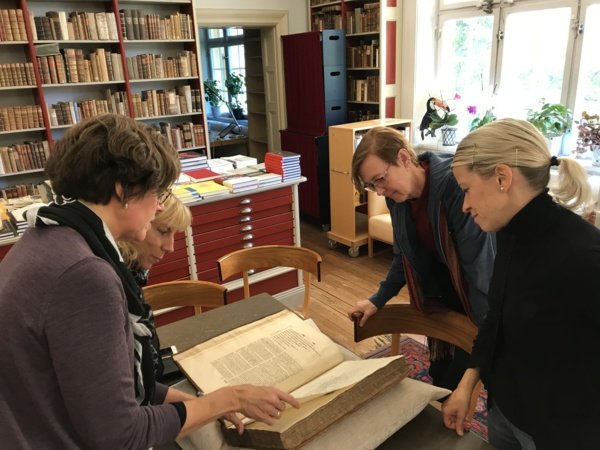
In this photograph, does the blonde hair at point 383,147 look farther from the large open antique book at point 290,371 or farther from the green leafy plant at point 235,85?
the green leafy plant at point 235,85

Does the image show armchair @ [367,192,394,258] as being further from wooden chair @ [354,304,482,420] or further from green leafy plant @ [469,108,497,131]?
wooden chair @ [354,304,482,420]

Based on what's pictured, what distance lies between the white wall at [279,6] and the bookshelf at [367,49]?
0.15m

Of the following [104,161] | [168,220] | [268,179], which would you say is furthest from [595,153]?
[104,161]

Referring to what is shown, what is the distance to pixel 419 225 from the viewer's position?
→ 1.54m

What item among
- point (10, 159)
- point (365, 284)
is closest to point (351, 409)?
point (365, 284)

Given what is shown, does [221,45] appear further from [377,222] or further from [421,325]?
[421,325]

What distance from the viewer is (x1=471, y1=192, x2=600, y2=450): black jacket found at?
0.90 metres

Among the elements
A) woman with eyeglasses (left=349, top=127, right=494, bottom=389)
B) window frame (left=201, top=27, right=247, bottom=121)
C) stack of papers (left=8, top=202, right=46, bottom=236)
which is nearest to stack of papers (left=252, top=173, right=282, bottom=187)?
stack of papers (left=8, top=202, right=46, bottom=236)

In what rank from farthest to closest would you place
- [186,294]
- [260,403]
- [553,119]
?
[553,119], [186,294], [260,403]

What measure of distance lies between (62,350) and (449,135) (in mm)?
4177

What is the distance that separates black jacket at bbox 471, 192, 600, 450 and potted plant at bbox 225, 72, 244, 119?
7.17 m

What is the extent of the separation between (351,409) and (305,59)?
14.7 feet

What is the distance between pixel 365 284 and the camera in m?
3.81

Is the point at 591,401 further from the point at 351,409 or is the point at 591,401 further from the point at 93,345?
the point at 93,345
